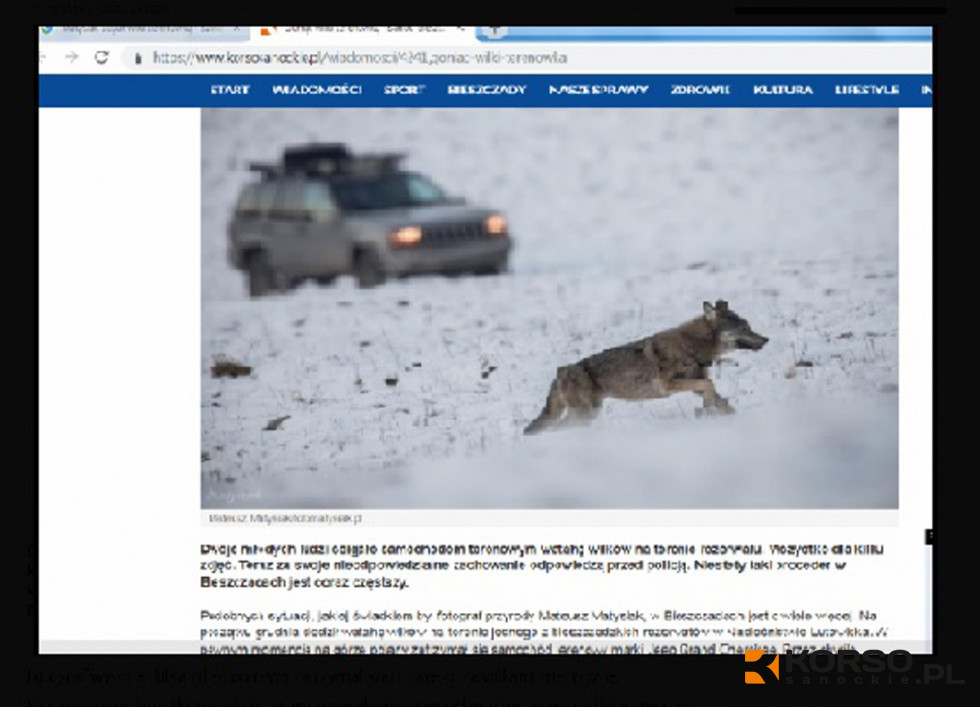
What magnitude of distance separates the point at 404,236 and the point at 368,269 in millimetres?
449

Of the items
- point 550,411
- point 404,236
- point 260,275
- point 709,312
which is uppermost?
point 404,236

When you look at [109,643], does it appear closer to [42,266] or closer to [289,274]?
[42,266]

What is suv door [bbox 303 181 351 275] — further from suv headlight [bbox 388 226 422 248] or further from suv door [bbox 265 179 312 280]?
suv headlight [bbox 388 226 422 248]

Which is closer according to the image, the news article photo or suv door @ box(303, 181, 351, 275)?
the news article photo

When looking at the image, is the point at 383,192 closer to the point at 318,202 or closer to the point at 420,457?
the point at 318,202

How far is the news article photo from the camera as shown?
19.1 ft

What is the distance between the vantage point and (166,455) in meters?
5.72

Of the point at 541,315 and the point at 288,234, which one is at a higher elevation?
the point at 288,234

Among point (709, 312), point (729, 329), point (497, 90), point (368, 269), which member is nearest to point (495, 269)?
point (368, 269)

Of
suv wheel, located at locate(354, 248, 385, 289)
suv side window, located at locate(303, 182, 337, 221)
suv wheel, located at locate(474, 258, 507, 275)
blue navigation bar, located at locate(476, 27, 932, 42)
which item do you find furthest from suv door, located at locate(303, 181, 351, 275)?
blue navigation bar, located at locate(476, 27, 932, 42)

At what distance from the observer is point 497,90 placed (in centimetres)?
561

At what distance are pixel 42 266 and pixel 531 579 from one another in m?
2.93

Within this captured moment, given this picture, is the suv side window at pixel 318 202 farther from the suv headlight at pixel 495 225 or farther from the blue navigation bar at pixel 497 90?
the blue navigation bar at pixel 497 90

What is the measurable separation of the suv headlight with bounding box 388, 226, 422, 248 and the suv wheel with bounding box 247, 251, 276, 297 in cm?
115
